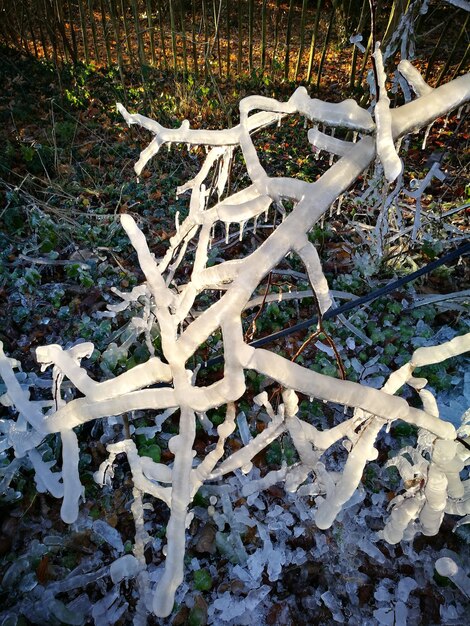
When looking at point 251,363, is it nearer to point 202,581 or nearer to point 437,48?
point 202,581

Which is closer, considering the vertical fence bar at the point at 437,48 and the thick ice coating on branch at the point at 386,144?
the thick ice coating on branch at the point at 386,144

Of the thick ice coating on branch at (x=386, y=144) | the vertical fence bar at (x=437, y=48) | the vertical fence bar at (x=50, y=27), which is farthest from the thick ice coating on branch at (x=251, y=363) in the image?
the vertical fence bar at (x=50, y=27)

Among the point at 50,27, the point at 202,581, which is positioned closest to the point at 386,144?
the point at 202,581

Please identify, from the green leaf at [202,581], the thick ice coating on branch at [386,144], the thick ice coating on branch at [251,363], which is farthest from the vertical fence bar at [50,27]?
the green leaf at [202,581]

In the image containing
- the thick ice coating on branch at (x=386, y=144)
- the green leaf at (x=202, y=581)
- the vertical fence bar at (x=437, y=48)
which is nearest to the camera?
the thick ice coating on branch at (x=386, y=144)

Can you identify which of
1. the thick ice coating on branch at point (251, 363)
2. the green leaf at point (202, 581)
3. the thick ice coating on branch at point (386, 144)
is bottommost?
the green leaf at point (202, 581)

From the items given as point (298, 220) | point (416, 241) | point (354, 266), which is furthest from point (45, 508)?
point (416, 241)

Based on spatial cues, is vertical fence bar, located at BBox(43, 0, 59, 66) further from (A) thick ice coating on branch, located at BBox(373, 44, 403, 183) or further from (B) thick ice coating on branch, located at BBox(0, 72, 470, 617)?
(A) thick ice coating on branch, located at BBox(373, 44, 403, 183)

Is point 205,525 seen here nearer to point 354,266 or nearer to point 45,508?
point 45,508

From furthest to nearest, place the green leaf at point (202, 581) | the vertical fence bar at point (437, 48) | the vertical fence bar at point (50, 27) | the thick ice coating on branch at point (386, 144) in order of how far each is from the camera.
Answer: the vertical fence bar at point (50, 27), the vertical fence bar at point (437, 48), the green leaf at point (202, 581), the thick ice coating on branch at point (386, 144)

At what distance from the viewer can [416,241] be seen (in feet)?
10.1

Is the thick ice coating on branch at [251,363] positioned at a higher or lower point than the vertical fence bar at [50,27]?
lower

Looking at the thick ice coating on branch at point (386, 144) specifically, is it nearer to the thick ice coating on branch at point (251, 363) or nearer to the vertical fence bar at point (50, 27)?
the thick ice coating on branch at point (251, 363)

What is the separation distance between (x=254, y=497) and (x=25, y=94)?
5.71 m
